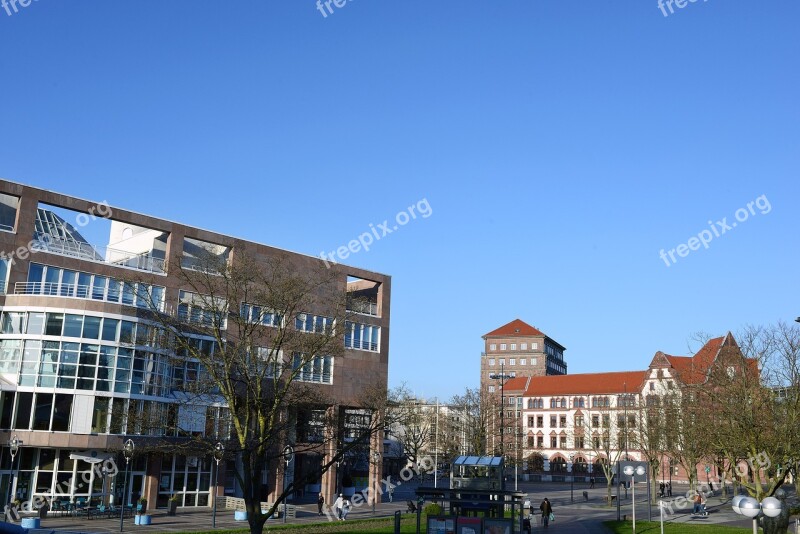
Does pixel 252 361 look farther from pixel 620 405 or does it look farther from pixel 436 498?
pixel 620 405

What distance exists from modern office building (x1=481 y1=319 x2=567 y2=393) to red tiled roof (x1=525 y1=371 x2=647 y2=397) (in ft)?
56.5

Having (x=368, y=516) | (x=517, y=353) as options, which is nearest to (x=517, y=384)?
(x=517, y=353)

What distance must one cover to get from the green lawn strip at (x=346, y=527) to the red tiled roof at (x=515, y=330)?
333 ft

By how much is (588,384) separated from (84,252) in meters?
87.3

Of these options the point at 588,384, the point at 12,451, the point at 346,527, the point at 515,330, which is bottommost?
the point at 346,527

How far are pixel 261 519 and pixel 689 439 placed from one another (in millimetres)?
34945

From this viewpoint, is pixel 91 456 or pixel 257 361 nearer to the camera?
pixel 257 361

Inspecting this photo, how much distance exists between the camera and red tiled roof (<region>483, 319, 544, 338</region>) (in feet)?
477

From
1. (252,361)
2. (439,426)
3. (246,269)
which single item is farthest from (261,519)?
(439,426)

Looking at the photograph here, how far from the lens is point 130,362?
46719mm

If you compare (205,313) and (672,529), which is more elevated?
(205,313)

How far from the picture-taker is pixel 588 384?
119m

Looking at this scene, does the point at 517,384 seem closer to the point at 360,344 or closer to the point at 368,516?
the point at 360,344

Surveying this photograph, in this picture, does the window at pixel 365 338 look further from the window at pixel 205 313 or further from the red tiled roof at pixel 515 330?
the red tiled roof at pixel 515 330
